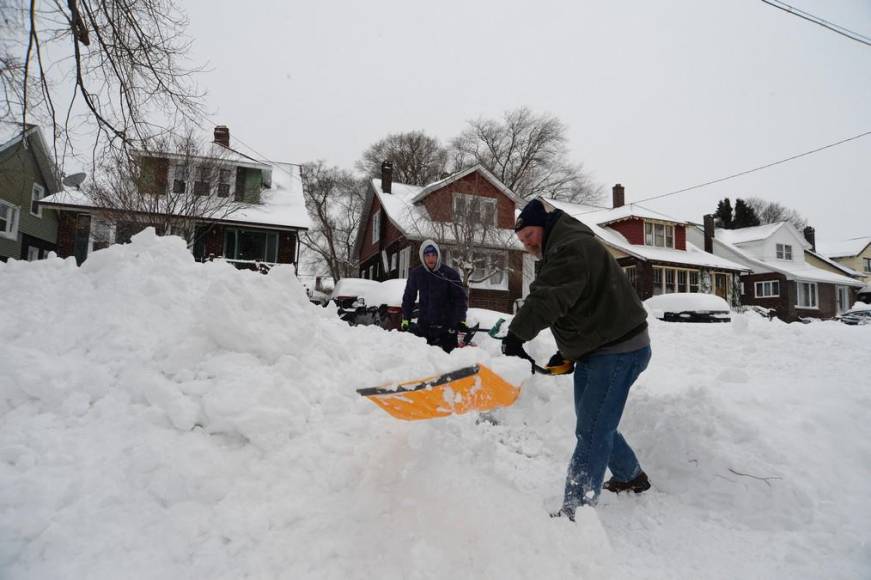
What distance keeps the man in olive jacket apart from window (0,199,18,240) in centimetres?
2771

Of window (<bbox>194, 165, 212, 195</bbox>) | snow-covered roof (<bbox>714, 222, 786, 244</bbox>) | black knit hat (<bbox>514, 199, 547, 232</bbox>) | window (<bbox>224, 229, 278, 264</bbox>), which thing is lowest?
black knit hat (<bbox>514, 199, 547, 232</bbox>)

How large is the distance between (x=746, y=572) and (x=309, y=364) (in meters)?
2.91

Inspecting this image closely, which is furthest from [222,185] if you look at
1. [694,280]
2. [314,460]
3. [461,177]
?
[694,280]

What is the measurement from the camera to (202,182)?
484 inches

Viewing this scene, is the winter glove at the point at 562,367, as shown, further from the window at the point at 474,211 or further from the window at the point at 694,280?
the window at the point at 694,280

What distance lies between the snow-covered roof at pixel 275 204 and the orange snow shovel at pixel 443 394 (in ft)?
49.5

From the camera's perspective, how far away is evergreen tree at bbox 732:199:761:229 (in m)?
47.8

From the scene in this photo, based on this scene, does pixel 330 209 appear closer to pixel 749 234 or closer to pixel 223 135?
pixel 223 135

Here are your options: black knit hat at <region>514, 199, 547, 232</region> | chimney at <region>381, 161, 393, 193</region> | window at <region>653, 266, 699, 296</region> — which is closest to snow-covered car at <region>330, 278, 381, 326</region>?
black knit hat at <region>514, 199, 547, 232</region>

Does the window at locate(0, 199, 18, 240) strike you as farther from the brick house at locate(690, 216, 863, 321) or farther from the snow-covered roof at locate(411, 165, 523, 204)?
the brick house at locate(690, 216, 863, 321)

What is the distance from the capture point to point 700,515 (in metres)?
2.74

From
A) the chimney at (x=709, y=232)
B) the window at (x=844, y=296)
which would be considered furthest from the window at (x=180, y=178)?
the window at (x=844, y=296)

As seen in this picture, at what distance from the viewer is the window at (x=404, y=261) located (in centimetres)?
2062

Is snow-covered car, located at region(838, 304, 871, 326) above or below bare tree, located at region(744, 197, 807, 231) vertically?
below
